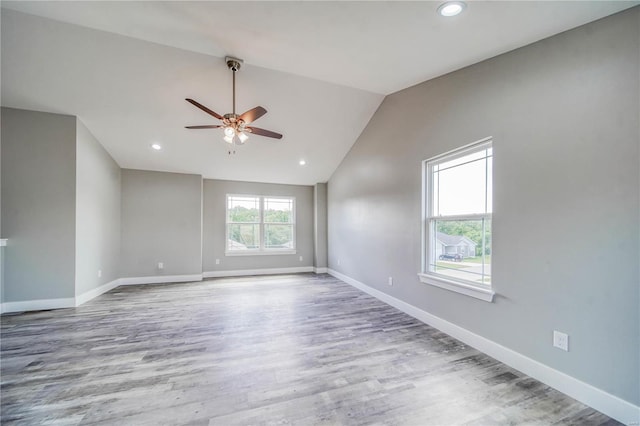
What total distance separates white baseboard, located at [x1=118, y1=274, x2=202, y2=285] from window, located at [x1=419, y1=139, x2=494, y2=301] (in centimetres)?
497

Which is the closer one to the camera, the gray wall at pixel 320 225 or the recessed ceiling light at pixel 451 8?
the recessed ceiling light at pixel 451 8

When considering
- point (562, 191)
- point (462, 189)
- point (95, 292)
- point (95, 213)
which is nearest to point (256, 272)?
point (95, 292)

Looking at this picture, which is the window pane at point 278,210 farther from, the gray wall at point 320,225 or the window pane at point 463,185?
the window pane at point 463,185

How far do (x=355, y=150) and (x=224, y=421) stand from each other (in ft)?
14.7

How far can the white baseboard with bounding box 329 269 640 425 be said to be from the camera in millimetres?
1678

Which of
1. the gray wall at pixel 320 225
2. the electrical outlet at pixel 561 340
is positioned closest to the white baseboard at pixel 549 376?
the electrical outlet at pixel 561 340

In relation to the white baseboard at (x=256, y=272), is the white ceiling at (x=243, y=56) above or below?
above

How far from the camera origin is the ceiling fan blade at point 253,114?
2.83m

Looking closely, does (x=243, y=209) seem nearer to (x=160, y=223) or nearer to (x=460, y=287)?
(x=160, y=223)

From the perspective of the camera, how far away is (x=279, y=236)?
6.79 m

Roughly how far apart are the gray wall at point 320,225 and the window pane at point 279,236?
27.8 inches

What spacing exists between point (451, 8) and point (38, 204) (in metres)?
5.62

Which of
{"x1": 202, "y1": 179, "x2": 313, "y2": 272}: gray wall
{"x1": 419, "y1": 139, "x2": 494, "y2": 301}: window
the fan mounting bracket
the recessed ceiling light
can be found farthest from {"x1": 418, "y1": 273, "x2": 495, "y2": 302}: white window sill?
{"x1": 202, "y1": 179, "x2": 313, "y2": 272}: gray wall

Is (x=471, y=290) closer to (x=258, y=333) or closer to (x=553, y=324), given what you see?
(x=553, y=324)
